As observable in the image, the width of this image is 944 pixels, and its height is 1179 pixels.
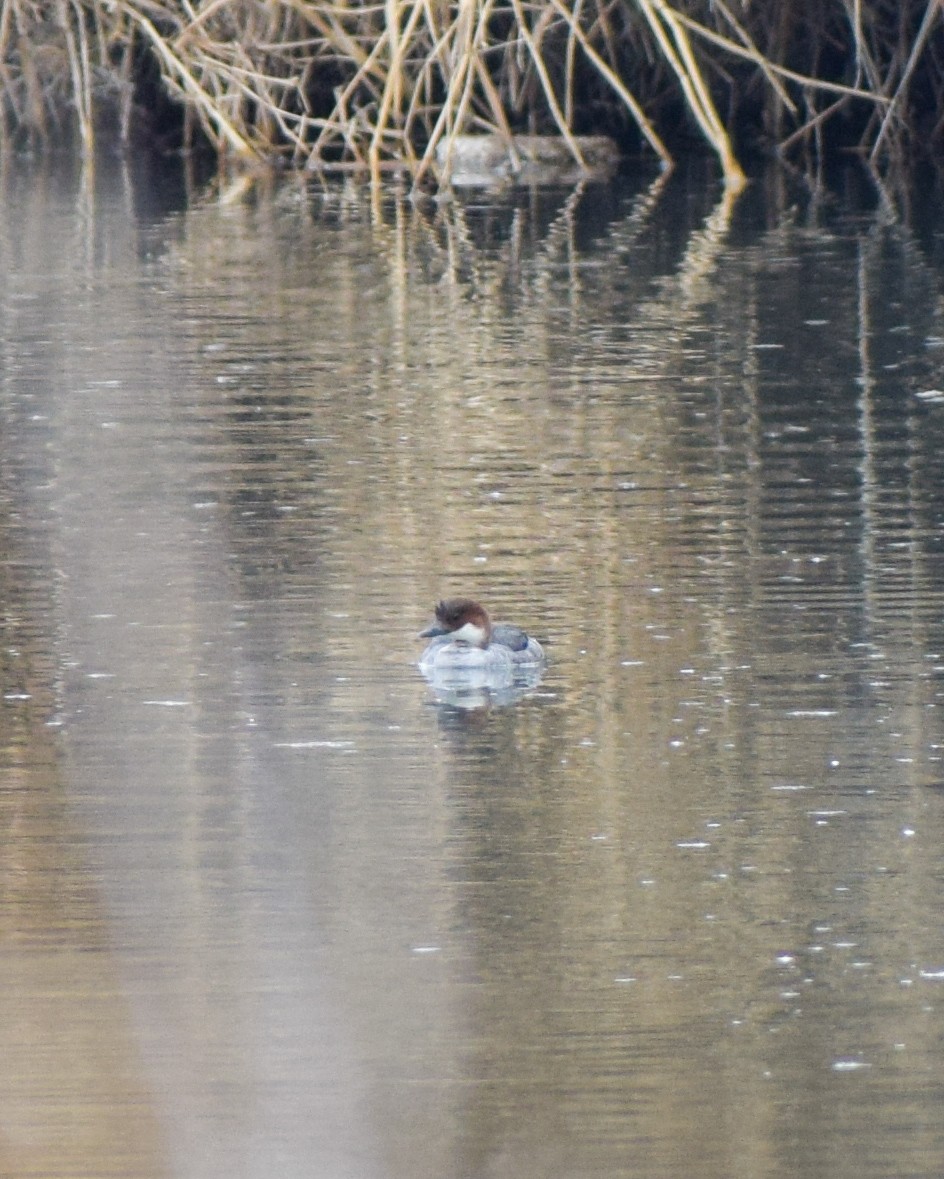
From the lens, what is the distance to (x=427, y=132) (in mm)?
21078

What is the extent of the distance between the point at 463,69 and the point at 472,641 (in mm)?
12311

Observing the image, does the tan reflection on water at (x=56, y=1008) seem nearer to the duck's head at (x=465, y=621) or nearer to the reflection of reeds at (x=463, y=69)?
the duck's head at (x=465, y=621)

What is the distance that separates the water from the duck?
106 mm

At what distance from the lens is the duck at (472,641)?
644cm

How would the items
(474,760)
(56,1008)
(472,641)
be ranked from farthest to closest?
(472,641) < (474,760) < (56,1008)

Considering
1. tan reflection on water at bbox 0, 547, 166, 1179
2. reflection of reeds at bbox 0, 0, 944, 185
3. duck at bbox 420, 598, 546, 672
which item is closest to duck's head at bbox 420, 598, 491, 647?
duck at bbox 420, 598, 546, 672

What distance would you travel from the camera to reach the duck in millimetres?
6441

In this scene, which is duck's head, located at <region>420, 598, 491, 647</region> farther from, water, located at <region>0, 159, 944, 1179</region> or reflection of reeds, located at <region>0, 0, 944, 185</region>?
reflection of reeds, located at <region>0, 0, 944, 185</region>

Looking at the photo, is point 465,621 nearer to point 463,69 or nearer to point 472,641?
point 472,641

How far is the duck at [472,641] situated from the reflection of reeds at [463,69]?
1203cm

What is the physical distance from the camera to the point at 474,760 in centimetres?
592

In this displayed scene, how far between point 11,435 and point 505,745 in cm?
425

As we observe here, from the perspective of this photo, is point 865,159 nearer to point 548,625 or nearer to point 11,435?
point 11,435

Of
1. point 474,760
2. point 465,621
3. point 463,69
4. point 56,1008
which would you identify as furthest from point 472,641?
point 463,69
